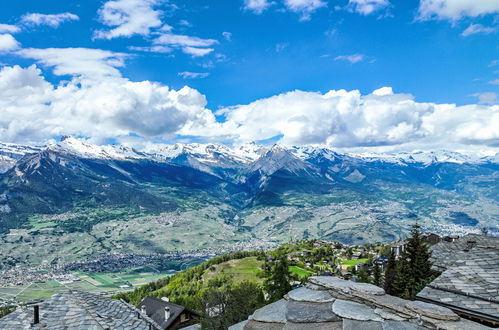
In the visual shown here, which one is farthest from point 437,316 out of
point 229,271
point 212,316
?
point 229,271

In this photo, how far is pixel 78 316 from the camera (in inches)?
406

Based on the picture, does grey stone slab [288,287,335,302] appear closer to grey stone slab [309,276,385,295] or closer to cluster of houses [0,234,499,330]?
cluster of houses [0,234,499,330]

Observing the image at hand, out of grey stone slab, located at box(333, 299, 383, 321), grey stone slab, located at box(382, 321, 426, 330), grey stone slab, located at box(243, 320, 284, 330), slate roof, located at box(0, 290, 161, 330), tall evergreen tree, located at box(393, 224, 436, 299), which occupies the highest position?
grey stone slab, located at box(333, 299, 383, 321)

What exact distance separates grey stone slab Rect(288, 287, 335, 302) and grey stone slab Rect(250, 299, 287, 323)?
0.99 ft

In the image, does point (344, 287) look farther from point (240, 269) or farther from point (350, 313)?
point (240, 269)

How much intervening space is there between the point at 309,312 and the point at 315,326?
54 cm

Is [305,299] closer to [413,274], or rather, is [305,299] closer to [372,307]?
[372,307]

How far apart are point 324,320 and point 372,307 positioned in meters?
1.03

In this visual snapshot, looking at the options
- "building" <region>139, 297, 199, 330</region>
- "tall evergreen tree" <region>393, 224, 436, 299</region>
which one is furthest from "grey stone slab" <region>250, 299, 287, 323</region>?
"building" <region>139, 297, 199, 330</region>

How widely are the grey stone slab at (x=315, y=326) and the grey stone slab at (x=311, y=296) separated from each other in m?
0.88

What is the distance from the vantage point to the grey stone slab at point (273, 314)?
686 cm

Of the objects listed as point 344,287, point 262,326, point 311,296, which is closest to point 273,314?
point 262,326

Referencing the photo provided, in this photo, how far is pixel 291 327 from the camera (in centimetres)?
A: 633

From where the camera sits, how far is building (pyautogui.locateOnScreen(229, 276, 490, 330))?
19.5ft
